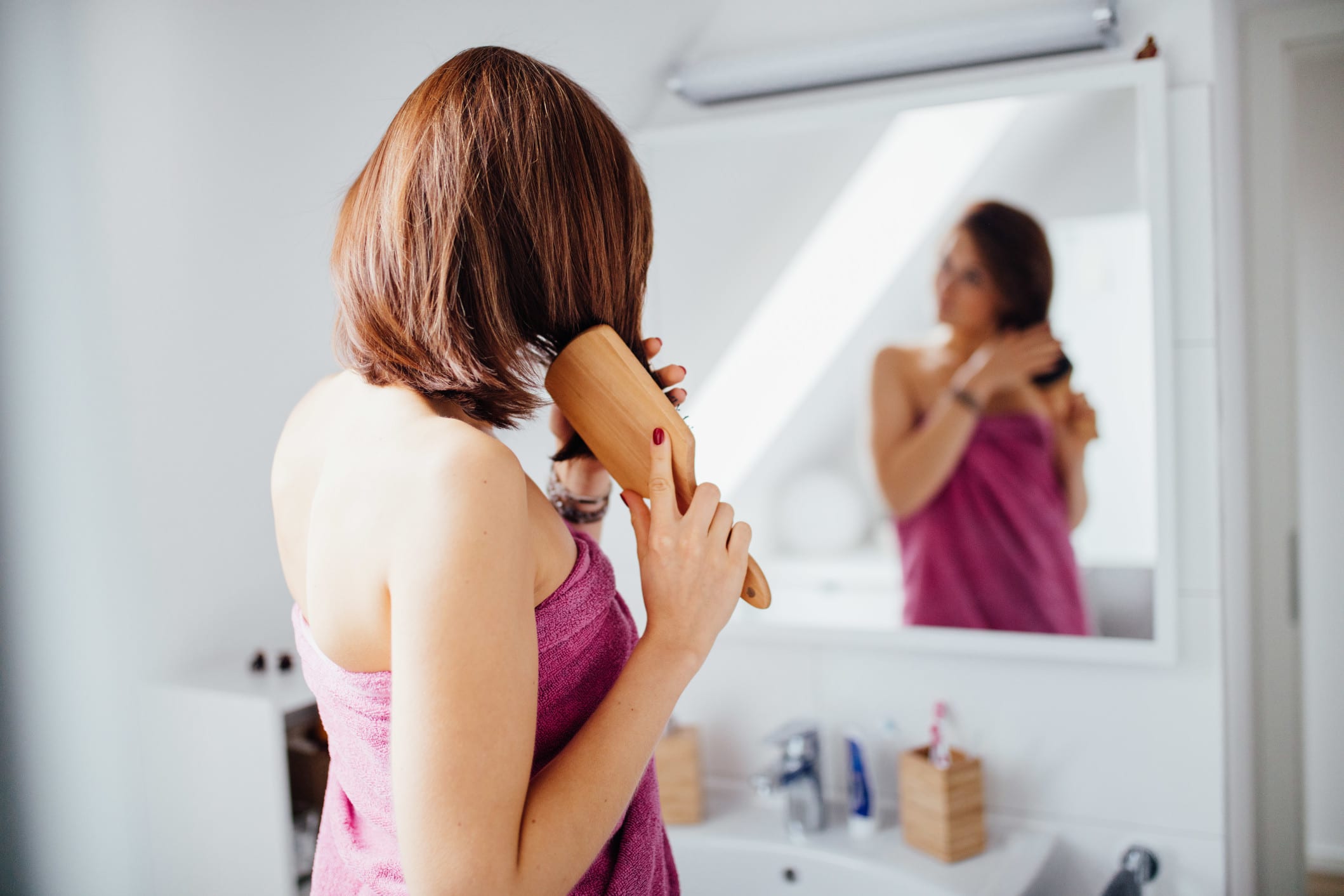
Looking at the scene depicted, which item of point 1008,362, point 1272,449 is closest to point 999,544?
point 1008,362

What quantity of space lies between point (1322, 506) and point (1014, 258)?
1.01m

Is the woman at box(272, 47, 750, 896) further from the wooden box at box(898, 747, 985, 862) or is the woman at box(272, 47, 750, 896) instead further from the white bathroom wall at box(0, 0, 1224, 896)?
the wooden box at box(898, 747, 985, 862)

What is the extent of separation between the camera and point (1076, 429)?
119cm

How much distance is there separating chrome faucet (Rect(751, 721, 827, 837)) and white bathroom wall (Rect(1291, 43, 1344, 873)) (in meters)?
0.87

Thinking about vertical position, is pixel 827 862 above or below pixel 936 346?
below

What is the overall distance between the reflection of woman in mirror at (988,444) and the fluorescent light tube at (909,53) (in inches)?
8.0

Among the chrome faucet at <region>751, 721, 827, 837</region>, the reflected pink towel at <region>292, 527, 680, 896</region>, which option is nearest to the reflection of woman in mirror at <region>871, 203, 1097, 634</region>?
the chrome faucet at <region>751, 721, 827, 837</region>

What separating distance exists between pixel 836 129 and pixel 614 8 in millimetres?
356

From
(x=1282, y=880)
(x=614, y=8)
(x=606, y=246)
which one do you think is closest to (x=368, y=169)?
(x=606, y=246)

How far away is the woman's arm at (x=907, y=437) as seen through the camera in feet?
4.13

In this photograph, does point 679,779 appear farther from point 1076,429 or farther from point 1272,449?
point 1272,449

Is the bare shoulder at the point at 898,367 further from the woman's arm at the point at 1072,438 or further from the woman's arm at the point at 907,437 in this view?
the woman's arm at the point at 1072,438

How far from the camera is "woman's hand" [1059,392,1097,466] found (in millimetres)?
1186

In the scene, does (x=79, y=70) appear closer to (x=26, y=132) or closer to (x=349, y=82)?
(x=26, y=132)
